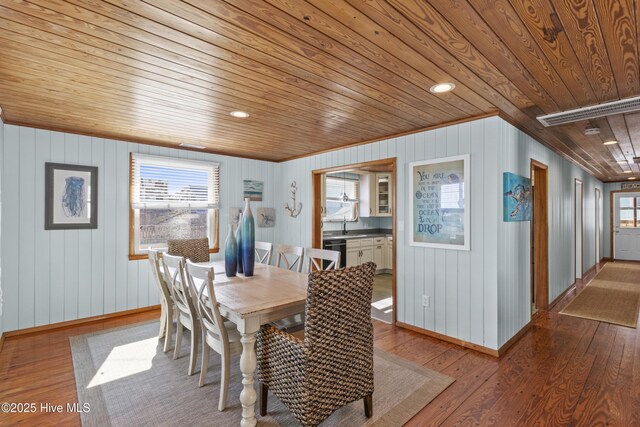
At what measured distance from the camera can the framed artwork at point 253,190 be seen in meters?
5.18

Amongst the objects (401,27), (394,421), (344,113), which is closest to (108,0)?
(401,27)

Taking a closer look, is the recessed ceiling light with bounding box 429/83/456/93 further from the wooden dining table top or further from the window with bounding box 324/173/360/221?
the window with bounding box 324/173/360/221

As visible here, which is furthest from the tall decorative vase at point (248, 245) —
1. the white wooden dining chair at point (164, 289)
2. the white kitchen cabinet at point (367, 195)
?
the white kitchen cabinet at point (367, 195)

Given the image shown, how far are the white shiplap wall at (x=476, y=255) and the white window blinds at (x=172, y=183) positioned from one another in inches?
87.8

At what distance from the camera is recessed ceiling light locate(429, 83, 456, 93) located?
234 centimetres

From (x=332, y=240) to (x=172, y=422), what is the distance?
403cm

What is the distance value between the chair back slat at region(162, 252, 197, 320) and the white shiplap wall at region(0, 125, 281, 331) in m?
1.69

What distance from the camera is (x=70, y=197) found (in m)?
3.64

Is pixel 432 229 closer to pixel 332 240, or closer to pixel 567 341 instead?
pixel 567 341

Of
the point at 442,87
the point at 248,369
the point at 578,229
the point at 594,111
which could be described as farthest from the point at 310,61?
the point at 578,229

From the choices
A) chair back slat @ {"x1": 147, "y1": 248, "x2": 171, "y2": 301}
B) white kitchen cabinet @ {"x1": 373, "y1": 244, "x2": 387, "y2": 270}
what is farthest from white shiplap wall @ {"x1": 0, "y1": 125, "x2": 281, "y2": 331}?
white kitchen cabinet @ {"x1": 373, "y1": 244, "x2": 387, "y2": 270}

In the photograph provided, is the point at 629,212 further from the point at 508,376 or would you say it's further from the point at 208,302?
the point at 208,302

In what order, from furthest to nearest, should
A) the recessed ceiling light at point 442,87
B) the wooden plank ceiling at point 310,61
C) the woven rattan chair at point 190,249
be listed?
the woven rattan chair at point 190,249, the recessed ceiling light at point 442,87, the wooden plank ceiling at point 310,61

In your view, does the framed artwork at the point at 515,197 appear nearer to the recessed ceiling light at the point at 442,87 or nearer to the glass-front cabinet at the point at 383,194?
the recessed ceiling light at the point at 442,87
